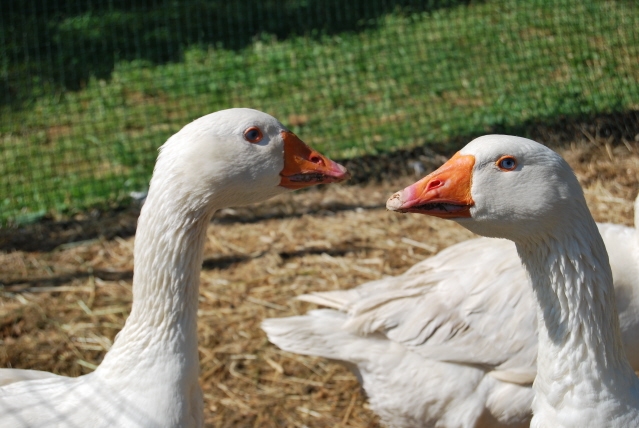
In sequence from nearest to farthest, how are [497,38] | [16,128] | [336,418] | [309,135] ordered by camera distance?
[336,418]
[309,135]
[16,128]
[497,38]

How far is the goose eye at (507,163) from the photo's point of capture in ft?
7.29

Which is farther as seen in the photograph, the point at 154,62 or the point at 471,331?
the point at 154,62

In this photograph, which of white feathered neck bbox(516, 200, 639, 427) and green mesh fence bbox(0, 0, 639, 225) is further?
green mesh fence bbox(0, 0, 639, 225)

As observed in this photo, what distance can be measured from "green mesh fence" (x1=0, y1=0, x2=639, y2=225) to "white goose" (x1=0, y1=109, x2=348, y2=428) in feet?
12.4

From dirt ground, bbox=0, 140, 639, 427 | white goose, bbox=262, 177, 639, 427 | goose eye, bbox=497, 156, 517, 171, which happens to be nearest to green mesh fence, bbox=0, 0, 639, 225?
dirt ground, bbox=0, 140, 639, 427

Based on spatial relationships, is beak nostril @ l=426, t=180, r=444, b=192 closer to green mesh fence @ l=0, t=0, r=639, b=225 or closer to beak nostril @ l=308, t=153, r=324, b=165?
beak nostril @ l=308, t=153, r=324, b=165

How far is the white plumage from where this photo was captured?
10.4 ft

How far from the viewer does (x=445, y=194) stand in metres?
2.25

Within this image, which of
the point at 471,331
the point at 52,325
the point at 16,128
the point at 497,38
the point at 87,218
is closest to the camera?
the point at 471,331

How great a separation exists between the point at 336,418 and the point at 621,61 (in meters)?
5.55

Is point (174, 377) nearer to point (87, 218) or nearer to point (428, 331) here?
point (428, 331)

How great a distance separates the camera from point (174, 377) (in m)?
2.39

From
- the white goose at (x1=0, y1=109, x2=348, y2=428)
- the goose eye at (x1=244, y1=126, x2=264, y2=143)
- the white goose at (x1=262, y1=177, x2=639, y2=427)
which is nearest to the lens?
the white goose at (x1=0, y1=109, x2=348, y2=428)

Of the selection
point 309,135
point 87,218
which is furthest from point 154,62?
point 87,218
